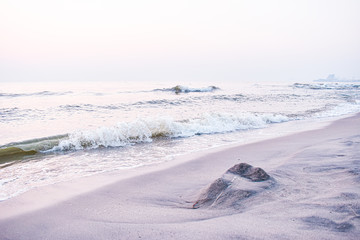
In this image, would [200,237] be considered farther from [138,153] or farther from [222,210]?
[138,153]

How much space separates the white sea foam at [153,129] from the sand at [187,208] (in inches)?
104

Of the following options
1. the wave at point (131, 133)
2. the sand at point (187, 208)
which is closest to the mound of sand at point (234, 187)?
the sand at point (187, 208)

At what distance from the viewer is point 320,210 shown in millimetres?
1961

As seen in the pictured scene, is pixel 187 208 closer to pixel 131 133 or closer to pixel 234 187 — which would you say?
pixel 234 187

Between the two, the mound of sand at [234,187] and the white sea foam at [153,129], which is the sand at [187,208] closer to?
the mound of sand at [234,187]

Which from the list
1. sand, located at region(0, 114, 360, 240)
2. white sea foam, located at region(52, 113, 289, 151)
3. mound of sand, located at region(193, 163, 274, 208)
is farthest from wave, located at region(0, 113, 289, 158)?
mound of sand, located at region(193, 163, 274, 208)

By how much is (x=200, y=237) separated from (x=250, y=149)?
3976 mm

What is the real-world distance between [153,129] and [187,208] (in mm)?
5510

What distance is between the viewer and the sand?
179 centimetres

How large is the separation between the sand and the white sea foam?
2.65m

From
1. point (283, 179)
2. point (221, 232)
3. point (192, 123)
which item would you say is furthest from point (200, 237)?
point (192, 123)

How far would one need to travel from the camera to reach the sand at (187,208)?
1.79 meters

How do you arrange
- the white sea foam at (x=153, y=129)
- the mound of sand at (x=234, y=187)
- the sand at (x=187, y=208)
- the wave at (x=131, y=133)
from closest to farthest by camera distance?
the sand at (x=187, y=208)
the mound of sand at (x=234, y=187)
the wave at (x=131, y=133)
the white sea foam at (x=153, y=129)

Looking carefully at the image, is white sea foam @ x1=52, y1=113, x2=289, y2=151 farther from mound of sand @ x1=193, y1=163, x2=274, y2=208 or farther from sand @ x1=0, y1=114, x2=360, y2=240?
mound of sand @ x1=193, y1=163, x2=274, y2=208
